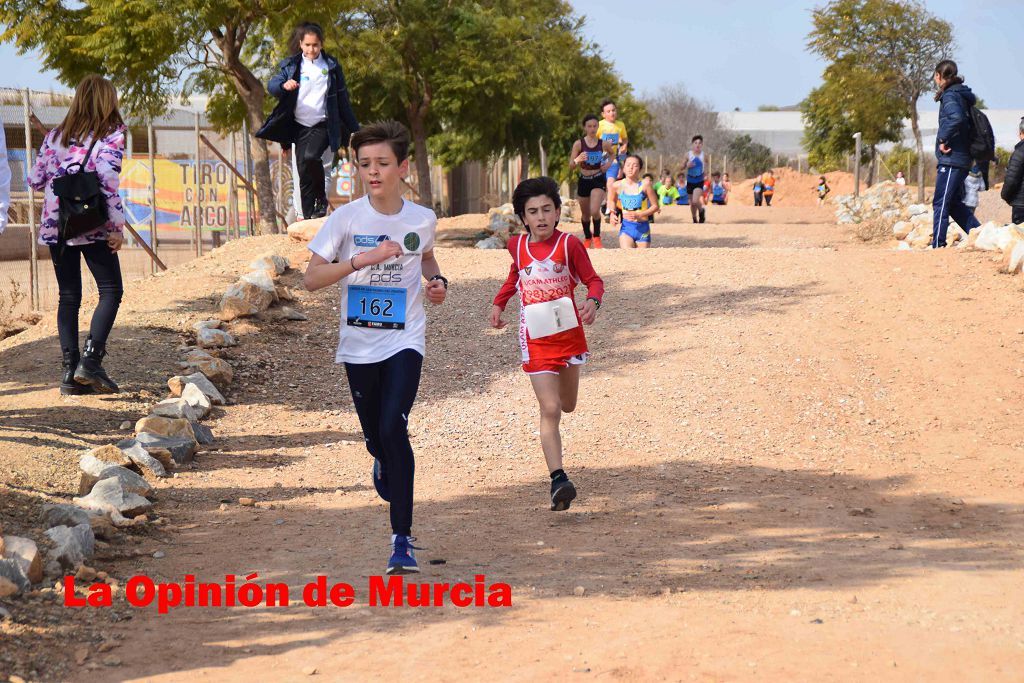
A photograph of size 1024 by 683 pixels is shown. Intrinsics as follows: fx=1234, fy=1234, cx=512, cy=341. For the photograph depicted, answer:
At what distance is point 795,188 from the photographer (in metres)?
57.7

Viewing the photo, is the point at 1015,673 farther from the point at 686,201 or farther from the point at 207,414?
the point at 686,201

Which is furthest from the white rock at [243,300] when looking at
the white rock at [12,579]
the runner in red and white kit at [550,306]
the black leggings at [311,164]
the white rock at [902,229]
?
the white rock at [902,229]

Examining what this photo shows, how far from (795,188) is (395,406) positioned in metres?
55.1

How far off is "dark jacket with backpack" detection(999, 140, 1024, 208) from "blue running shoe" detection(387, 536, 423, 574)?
837cm

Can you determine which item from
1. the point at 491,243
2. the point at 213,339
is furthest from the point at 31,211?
the point at 491,243

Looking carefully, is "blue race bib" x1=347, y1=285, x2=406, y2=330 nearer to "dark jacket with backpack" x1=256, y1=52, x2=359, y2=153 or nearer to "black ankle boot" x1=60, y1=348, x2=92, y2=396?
"black ankle boot" x1=60, y1=348, x2=92, y2=396

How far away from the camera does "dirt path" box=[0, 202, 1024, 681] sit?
→ 13.7 ft

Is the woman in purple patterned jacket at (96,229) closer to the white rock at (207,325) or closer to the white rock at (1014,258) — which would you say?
the white rock at (207,325)

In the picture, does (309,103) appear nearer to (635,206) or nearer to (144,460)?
(635,206)

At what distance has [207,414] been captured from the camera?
8.40 metres

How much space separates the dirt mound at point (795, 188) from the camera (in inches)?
2163

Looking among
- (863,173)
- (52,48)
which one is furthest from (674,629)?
(863,173)

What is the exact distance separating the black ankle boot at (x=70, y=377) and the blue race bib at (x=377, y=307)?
12.4 ft

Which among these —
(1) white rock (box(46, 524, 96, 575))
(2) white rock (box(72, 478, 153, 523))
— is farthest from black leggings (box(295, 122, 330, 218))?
(1) white rock (box(46, 524, 96, 575))
